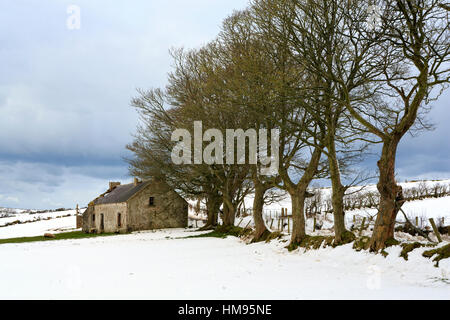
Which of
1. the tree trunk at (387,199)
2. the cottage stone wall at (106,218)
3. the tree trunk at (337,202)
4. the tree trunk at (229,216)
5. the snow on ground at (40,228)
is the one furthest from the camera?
the snow on ground at (40,228)

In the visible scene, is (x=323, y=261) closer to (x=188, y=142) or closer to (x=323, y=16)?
(x=323, y=16)

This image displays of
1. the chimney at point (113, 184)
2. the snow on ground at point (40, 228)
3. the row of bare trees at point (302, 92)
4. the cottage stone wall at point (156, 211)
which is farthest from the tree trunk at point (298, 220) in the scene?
the chimney at point (113, 184)

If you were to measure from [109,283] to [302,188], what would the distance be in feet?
34.3

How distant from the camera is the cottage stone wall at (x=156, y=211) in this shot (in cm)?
3941

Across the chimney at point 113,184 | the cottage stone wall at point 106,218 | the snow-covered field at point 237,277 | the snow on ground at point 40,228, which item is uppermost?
the chimney at point 113,184

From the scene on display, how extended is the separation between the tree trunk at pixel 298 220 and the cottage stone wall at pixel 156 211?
73.6ft

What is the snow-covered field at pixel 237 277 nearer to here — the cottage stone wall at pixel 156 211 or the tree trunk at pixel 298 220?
the tree trunk at pixel 298 220

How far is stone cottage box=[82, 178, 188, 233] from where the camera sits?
3931cm

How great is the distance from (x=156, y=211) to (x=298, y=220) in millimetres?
26273

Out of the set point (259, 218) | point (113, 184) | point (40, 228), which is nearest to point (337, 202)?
point (259, 218)

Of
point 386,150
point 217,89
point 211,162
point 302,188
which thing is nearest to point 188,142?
point 211,162

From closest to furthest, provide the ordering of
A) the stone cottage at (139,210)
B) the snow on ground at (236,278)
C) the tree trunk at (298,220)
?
the snow on ground at (236,278) < the tree trunk at (298,220) < the stone cottage at (139,210)

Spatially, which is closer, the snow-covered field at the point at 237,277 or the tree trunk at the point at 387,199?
the snow-covered field at the point at 237,277

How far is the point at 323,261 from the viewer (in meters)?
13.6
